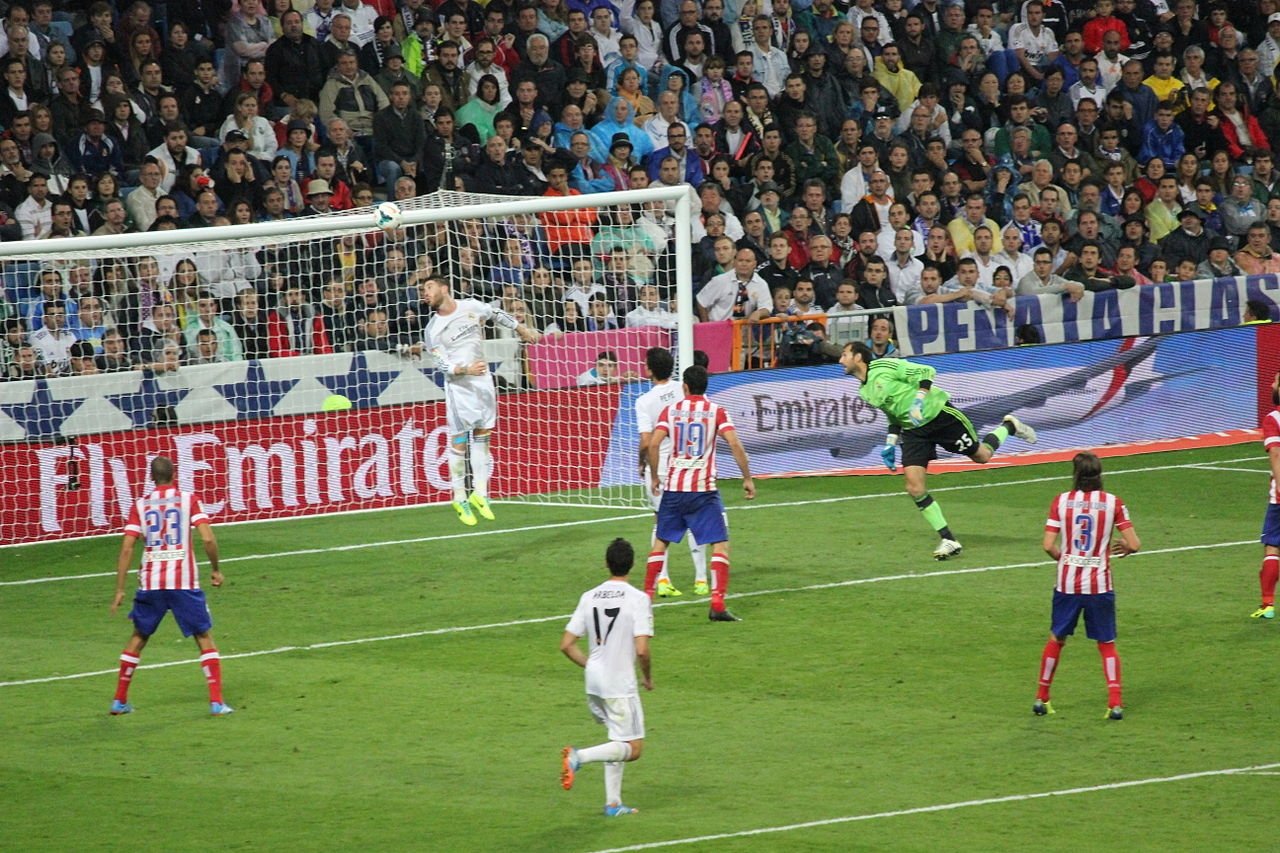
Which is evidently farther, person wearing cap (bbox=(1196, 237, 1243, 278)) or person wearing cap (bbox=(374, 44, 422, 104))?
person wearing cap (bbox=(1196, 237, 1243, 278))

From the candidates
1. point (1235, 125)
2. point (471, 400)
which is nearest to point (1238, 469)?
point (471, 400)

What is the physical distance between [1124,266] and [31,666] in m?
14.7

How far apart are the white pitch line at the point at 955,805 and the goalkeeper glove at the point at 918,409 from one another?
6.16 metres

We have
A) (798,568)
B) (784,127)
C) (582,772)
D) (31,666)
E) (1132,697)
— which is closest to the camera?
(582,772)

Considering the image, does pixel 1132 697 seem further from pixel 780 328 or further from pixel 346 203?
pixel 346 203

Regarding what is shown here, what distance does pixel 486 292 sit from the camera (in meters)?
19.5

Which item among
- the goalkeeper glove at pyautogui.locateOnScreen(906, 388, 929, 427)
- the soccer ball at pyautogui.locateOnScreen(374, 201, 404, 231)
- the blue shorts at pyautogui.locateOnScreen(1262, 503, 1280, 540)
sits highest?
the soccer ball at pyautogui.locateOnScreen(374, 201, 404, 231)

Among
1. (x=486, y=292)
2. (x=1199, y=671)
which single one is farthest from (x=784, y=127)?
(x=1199, y=671)

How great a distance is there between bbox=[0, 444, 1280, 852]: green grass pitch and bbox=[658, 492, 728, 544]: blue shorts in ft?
2.24

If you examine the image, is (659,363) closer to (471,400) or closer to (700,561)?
(700,561)

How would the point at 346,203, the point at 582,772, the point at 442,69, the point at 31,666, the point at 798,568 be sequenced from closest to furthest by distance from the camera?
the point at 582,772
the point at 31,666
the point at 798,568
the point at 346,203
the point at 442,69

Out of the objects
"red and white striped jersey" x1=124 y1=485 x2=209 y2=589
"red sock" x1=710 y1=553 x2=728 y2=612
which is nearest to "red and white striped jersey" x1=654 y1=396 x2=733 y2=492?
"red sock" x1=710 y1=553 x2=728 y2=612

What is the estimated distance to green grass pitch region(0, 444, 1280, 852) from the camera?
942 cm

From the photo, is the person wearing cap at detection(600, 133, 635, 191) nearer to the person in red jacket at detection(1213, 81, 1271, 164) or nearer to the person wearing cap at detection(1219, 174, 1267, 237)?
the person wearing cap at detection(1219, 174, 1267, 237)
